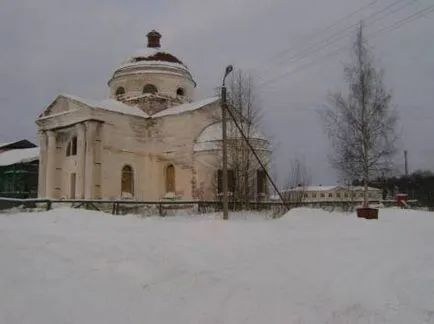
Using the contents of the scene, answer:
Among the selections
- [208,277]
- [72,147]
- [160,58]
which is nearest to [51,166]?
[72,147]

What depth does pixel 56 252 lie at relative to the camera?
27.3 ft

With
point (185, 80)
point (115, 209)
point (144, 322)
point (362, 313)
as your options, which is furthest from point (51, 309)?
point (185, 80)

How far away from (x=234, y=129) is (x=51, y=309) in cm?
2077

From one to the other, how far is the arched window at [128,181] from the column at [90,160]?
8.89ft

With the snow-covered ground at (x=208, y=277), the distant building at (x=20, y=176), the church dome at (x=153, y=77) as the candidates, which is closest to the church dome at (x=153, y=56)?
the church dome at (x=153, y=77)

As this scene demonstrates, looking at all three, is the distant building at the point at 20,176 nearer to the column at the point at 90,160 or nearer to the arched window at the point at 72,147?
the arched window at the point at 72,147

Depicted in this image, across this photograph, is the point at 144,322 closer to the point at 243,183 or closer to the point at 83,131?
the point at 243,183

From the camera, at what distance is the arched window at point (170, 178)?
3344 centimetres

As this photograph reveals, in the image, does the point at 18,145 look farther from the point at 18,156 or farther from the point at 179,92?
the point at 179,92

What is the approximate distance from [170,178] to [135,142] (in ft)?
11.3

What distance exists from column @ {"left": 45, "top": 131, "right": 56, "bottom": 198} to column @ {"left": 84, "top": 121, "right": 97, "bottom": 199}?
12.8ft

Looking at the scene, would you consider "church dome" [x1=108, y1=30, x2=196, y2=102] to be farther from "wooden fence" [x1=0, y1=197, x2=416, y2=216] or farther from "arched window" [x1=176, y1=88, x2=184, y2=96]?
"wooden fence" [x1=0, y1=197, x2=416, y2=216]

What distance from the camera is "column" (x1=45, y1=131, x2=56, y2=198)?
33.5 metres

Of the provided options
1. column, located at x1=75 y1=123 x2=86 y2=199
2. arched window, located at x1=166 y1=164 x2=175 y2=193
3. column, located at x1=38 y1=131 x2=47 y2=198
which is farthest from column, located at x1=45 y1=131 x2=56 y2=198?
arched window, located at x1=166 y1=164 x2=175 y2=193
